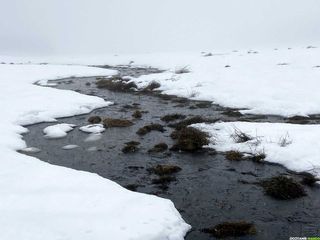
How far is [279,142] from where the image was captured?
12859 millimetres

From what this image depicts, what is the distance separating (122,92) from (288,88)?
1078 cm

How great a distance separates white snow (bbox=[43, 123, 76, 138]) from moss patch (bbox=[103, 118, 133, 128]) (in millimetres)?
1471

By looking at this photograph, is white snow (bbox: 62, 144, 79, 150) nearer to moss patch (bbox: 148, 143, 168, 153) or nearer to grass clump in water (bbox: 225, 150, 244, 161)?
moss patch (bbox: 148, 143, 168, 153)

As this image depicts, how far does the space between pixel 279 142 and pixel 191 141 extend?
300cm

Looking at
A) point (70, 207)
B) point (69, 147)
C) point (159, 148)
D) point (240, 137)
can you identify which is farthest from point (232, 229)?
point (69, 147)

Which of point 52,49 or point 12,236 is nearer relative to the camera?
point 12,236

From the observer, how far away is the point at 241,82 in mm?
24156

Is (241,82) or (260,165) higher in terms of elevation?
(241,82)

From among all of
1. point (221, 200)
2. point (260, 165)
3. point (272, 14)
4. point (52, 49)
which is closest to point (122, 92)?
point (260, 165)

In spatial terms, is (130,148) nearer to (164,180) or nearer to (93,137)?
(93,137)

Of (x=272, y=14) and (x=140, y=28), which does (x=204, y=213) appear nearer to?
(x=272, y=14)

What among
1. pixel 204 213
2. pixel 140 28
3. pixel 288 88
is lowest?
pixel 204 213

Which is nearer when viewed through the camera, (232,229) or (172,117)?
(232,229)

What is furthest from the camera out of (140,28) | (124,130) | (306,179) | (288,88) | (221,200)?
(140,28)
